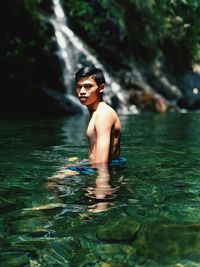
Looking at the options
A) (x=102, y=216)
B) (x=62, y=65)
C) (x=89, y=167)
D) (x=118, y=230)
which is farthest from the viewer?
(x=62, y=65)

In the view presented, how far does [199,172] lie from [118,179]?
119cm

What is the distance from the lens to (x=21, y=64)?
2023 cm

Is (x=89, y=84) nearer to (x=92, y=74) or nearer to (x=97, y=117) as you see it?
(x=92, y=74)

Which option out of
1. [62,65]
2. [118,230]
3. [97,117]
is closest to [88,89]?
[97,117]

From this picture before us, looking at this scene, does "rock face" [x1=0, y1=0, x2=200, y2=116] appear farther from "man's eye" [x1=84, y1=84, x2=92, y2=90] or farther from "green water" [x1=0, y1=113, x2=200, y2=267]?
"green water" [x1=0, y1=113, x2=200, y2=267]

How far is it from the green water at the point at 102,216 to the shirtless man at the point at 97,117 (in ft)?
0.96

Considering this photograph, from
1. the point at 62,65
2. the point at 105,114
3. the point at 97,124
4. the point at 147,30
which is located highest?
the point at 147,30

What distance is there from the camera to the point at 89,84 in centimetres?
556

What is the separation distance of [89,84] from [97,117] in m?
0.39

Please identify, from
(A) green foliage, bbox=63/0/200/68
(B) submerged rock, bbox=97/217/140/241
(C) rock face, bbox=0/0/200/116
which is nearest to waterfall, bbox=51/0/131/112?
(C) rock face, bbox=0/0/200/116

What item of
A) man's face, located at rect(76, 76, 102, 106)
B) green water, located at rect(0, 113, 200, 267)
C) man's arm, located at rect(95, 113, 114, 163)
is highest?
man's face, located at rect(76, 76, 102, 106)

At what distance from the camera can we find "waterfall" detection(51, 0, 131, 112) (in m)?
21.3

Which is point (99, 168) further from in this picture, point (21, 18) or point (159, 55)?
point (159, 55)

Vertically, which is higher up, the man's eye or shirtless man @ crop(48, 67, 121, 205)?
the man's eye
